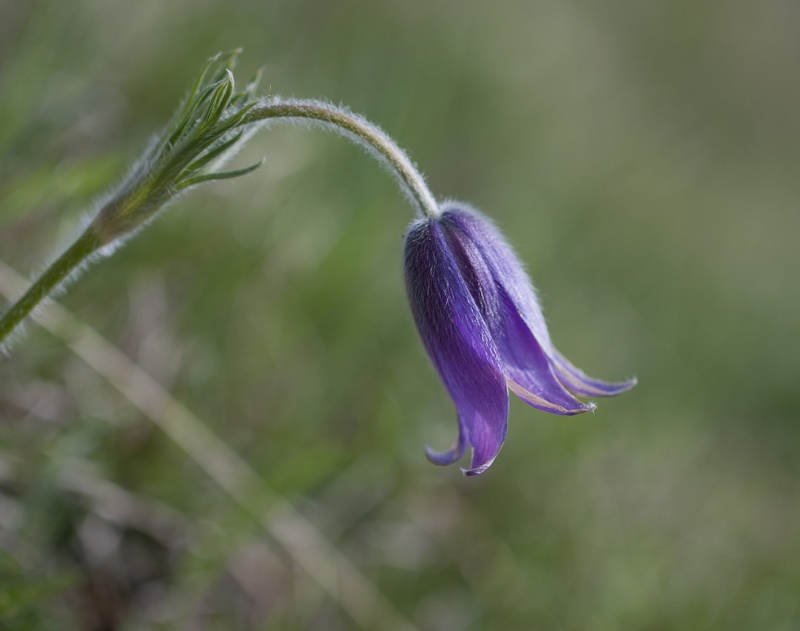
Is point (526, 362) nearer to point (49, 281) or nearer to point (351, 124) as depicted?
point (351, 124)

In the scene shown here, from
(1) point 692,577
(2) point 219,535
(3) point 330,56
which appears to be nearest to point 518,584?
(1) point 692,577

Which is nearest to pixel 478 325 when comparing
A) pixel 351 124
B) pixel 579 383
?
pixel 579 383

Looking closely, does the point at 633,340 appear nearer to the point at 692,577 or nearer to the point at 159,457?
the point at 692,577

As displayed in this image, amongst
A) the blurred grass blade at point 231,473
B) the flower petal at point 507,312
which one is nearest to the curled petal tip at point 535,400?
the flower petal at point 507,312

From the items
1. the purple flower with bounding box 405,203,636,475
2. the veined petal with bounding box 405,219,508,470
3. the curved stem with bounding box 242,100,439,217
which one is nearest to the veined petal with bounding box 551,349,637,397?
the purple flower with bounding box 405,203,636,475

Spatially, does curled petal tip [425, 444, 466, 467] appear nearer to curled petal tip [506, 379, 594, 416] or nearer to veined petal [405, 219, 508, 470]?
veined petal [405, 219, 508, 470]
